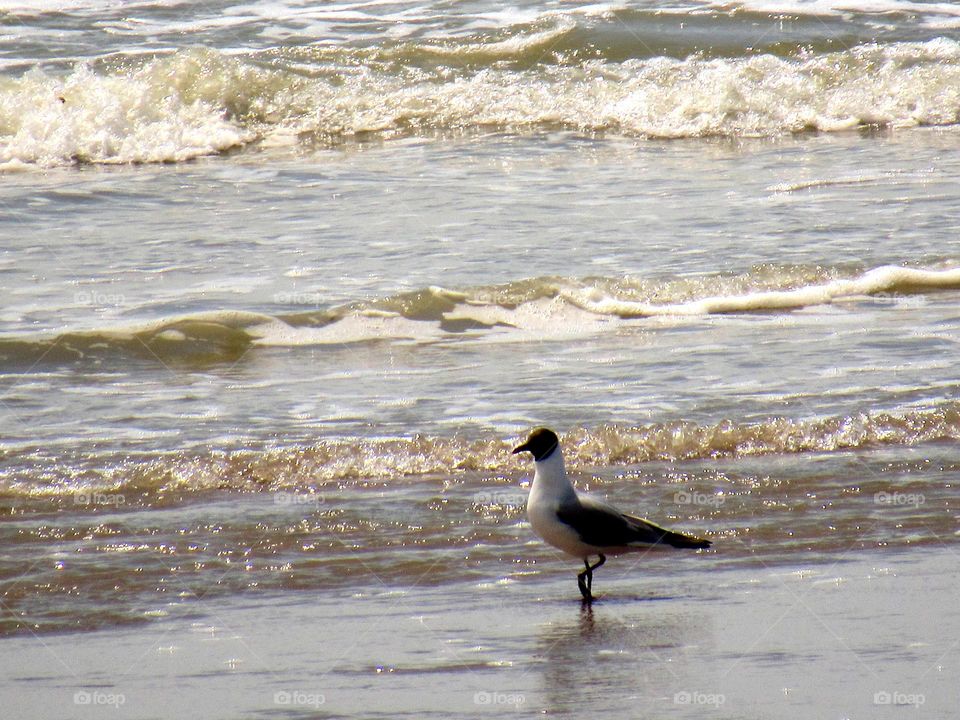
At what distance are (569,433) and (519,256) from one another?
375 centimetres

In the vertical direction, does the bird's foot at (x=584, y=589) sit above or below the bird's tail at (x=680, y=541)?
below

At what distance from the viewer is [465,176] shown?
12.4 m

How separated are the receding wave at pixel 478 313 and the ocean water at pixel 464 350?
0.03 metres

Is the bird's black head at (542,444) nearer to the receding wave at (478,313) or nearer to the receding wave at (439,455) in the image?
the receding wave at (439,455)

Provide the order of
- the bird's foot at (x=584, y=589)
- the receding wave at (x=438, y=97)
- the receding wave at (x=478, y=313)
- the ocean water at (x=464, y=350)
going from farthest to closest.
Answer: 1. the receding wave at (x=438, y=97)
2. the receding wave at (x=478, y=313)
3. the bird's foot at (x=584, y=589)
4. the ocean water at (x=464, y=350)

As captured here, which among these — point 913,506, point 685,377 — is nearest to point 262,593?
point 913,506

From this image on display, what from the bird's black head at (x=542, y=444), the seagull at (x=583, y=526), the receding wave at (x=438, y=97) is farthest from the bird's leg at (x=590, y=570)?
the receding wave at (x=438, y=97)

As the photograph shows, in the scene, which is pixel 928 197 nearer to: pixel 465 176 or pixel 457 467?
pixel 465 176

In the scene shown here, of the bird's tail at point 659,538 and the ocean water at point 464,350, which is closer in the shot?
the ocean water at point 464,350

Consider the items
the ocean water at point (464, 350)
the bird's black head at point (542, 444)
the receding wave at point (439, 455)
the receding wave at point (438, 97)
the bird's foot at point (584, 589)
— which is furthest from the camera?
the receding wave at point (438, 97)

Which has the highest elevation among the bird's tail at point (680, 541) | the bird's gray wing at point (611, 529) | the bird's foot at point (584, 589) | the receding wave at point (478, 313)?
the bird's gray wing at point (611, 529)

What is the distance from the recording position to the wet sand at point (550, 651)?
3.38 m

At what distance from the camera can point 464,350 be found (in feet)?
25.7

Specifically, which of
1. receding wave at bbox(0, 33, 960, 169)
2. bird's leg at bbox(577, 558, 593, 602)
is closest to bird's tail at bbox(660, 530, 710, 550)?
bird's leg at bbox(577, 558, 593, 602)
